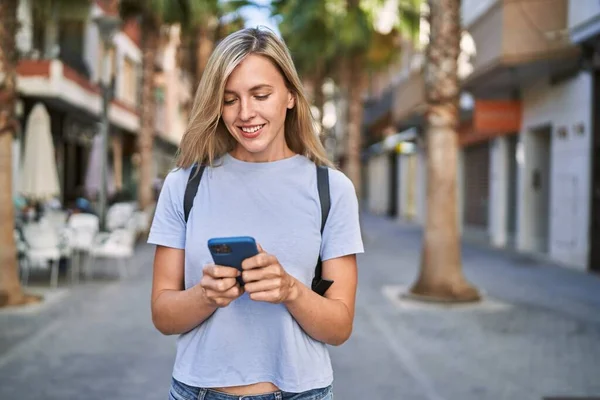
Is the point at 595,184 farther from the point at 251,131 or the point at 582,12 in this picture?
the point at 251,131

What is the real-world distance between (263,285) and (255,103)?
0.54 metres

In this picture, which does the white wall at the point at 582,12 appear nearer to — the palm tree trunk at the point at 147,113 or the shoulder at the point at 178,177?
the shoulder at the point at 178,177

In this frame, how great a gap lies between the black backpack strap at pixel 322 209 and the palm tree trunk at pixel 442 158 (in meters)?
8.22

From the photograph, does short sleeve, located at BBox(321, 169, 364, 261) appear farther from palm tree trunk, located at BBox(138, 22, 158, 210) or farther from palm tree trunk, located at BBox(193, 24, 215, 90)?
palm tree trunk, located at BBox(193, 24, 215, 90)

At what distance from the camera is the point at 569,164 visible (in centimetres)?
1517


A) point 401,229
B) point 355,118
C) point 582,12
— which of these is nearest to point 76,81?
point 355,118

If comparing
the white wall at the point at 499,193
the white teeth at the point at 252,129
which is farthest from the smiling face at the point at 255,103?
the white wall at the point at 499,193

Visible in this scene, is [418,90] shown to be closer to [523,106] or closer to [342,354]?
[523,106]

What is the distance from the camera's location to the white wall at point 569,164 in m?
14.3

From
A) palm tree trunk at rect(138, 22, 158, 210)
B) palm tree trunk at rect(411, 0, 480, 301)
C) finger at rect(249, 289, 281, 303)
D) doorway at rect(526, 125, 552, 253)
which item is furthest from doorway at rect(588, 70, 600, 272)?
finger at rect(249, 289, 281, 303)

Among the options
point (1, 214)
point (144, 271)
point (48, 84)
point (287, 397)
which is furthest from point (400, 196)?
point (287, 397)

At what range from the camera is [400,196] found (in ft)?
120

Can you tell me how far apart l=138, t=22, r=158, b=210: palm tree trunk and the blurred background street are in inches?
2.3

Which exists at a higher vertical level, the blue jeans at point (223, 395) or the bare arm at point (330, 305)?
the bare arm at point (330, 305)
